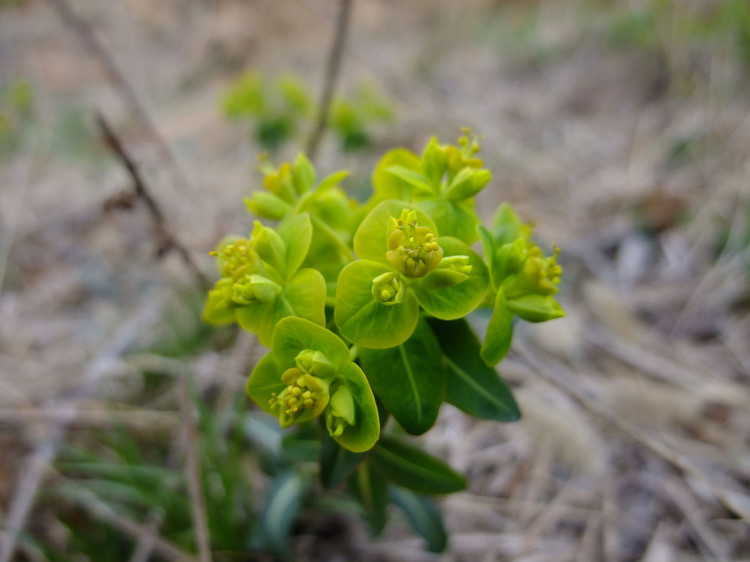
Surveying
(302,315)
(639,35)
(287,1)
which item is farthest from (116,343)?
(287,1)

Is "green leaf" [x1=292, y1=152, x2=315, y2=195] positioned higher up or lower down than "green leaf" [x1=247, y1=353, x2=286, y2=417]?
higher up

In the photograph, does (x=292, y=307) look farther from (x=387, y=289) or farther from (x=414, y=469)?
(x=414, y=469)

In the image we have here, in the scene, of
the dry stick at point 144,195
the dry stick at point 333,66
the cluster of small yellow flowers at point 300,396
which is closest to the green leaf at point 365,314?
the cluster of small yellow flowers at point 300,396

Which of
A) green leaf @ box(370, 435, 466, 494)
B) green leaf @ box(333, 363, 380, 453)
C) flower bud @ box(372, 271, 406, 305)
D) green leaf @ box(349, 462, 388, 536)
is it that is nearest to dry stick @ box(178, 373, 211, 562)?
green leaf @ box(349, 462, 388, 536)

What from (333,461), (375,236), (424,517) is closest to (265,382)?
(333,461)

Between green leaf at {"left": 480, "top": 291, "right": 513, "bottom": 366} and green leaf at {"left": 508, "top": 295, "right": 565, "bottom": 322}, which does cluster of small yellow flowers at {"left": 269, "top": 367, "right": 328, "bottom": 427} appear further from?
green leaf at {"left": 508, "top": 295, "right": 565, "bottom": 322}

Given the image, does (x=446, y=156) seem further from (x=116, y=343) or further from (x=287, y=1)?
(x=287, y=1)
